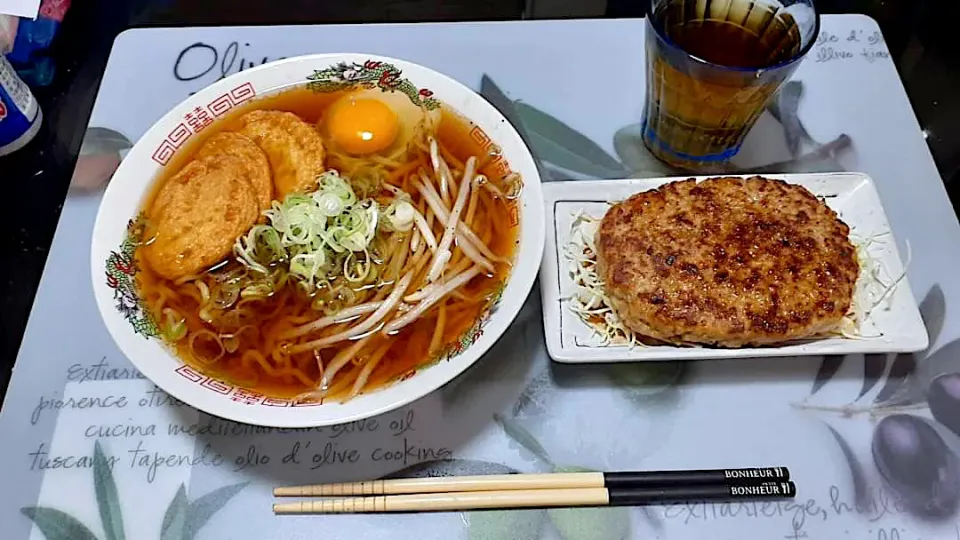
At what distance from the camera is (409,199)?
1689mm

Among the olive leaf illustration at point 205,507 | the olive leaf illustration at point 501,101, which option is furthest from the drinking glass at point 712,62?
the olive leaf illustration at point 205,507

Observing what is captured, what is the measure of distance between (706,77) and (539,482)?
0.88m

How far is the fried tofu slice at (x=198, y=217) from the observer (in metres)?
1.54

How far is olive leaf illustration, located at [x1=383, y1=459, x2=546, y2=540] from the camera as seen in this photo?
1.41 metres

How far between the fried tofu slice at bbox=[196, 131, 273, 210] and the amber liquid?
0.88 m

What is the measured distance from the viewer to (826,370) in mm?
1577

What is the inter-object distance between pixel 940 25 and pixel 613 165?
4.75 ft

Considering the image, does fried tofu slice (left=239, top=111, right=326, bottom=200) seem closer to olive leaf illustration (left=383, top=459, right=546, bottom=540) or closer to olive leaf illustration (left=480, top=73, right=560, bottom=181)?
olive leaf illustration (left=480, top=73, right=560, bottom=181)

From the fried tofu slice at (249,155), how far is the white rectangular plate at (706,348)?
0.60m

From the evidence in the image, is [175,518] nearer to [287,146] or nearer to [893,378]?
[287,146]

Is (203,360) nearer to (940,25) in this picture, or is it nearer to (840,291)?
(840,291)

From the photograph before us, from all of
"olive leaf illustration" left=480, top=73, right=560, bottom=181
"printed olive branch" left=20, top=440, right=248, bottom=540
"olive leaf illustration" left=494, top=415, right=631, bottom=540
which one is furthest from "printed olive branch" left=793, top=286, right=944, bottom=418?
"printed olive branch" left=20, top=440, right=248, bottom=540

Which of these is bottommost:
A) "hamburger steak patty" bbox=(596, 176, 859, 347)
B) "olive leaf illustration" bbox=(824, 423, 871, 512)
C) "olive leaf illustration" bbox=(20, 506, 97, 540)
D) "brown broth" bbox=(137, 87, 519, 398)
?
"olive leaf illustration" bbox=(20, 506, 97, 540)

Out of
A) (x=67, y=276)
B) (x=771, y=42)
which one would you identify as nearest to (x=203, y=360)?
(x=67, y=276)
